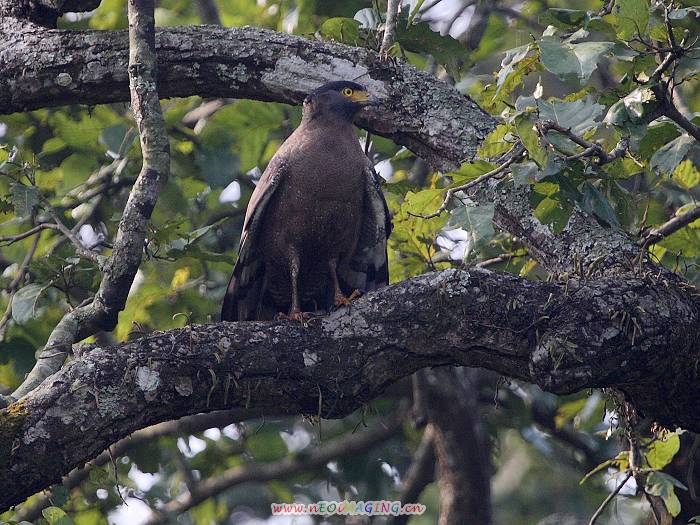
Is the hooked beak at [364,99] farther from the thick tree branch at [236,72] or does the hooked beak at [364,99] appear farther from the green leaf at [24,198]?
the green leaf at [24,198]

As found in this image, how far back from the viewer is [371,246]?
4.52 meters

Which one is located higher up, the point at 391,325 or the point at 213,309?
the point at 391,325

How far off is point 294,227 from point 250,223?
0.65 ft

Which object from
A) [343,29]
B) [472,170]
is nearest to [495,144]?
[472,170]

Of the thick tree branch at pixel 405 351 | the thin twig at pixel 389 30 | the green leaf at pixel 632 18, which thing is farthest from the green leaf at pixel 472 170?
the thin twig at pixel 389 30

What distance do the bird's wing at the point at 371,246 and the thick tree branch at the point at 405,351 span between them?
1.20m

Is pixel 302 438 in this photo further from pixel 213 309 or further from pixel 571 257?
pixel 571 257

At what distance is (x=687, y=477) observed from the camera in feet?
15.2

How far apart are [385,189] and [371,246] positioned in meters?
0.36

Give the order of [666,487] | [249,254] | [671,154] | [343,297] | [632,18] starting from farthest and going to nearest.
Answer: [249,254]
[343,297]
[666,487]
[671,154]
[632,18]

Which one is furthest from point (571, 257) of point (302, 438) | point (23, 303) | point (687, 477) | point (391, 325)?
point (302, 438)

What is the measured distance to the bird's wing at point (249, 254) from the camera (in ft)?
14.2

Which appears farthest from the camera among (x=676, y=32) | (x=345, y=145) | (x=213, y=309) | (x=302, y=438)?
(x=302, y=438)

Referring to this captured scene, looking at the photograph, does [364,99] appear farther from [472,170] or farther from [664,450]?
[664,450]
